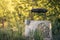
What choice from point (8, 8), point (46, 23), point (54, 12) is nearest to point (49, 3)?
point (54, 12)

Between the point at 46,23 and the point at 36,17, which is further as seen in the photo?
the point at 36,17

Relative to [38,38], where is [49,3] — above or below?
above

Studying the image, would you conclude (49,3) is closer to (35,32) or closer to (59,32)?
(59,32)

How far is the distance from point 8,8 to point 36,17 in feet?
5.94

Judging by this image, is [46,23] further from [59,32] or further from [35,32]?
[59,32]

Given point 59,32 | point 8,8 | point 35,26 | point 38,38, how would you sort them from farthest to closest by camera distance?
1. point 8,8
2. point 59,32
3. point 35,26
4. point 38,38

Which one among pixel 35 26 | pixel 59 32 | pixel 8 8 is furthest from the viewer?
pixel 8 8

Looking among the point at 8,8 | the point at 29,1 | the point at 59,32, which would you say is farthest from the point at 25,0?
the point at 59,32

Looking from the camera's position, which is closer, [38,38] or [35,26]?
[38,38]

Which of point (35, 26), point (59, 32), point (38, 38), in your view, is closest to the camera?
point (38, 38)

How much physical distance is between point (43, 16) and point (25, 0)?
1.52m

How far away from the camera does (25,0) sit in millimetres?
15773

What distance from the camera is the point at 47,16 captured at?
15773 mm

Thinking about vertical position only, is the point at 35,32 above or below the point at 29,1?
below
